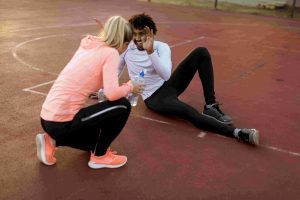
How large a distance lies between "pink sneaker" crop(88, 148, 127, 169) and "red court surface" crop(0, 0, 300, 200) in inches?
2.0

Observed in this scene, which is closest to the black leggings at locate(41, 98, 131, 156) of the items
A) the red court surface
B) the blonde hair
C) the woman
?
the woman

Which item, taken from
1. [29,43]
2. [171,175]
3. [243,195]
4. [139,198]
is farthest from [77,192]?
[29,43]

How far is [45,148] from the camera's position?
11.4ft

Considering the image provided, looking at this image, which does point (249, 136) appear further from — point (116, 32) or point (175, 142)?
point (116, 32)

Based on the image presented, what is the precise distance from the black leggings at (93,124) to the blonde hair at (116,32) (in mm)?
434

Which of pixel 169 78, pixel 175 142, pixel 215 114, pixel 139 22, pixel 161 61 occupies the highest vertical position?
pixel 139 22

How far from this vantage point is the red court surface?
3262 millimetres

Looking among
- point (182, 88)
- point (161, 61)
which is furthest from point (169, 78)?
point (161, 61)

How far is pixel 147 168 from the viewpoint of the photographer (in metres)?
3.56

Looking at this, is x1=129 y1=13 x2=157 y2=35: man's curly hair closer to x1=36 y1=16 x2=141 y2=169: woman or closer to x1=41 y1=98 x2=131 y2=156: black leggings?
x1=36 y1=16 x2=141 y2=169: woman

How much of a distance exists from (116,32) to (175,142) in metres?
1.32

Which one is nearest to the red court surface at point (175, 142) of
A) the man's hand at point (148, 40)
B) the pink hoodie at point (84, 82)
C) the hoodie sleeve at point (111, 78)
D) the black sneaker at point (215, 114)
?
the black sneaker at point (215, 114)

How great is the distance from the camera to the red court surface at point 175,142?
326cm

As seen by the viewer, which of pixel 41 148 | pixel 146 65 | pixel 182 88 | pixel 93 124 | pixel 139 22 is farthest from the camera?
pixel 182 88
